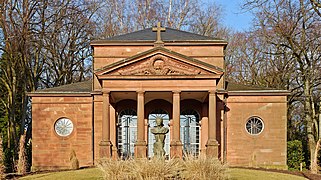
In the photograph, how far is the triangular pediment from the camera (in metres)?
25.9

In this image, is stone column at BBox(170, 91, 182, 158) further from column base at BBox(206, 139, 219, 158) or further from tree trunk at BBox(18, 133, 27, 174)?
tree trunk at BBox(18, 133, 27, 174)

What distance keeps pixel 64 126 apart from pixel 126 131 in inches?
145

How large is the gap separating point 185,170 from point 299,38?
21566 mm

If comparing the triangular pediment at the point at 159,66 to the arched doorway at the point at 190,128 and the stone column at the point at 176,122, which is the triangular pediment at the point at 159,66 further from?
the arched doorway at the point at 190,128

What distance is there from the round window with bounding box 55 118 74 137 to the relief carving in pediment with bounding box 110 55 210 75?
527 cm

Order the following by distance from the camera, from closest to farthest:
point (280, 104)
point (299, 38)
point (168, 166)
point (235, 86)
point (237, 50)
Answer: point (168, 166)
point (280, 104)
point (235, 86)
point (299, 38)
point (237, 50)

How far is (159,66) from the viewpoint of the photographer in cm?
2638

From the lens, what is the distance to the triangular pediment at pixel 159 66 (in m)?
25.9

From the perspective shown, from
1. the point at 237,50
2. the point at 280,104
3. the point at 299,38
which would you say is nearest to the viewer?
the point at 280,104

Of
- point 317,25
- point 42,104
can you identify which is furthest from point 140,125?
point 317,25

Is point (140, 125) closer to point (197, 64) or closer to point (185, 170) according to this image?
point (197, 64)

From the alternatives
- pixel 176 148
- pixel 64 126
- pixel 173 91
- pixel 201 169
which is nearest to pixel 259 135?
pixel 176 148

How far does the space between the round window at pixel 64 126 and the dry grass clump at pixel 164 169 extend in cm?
1459

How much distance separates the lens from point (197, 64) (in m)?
26.0
